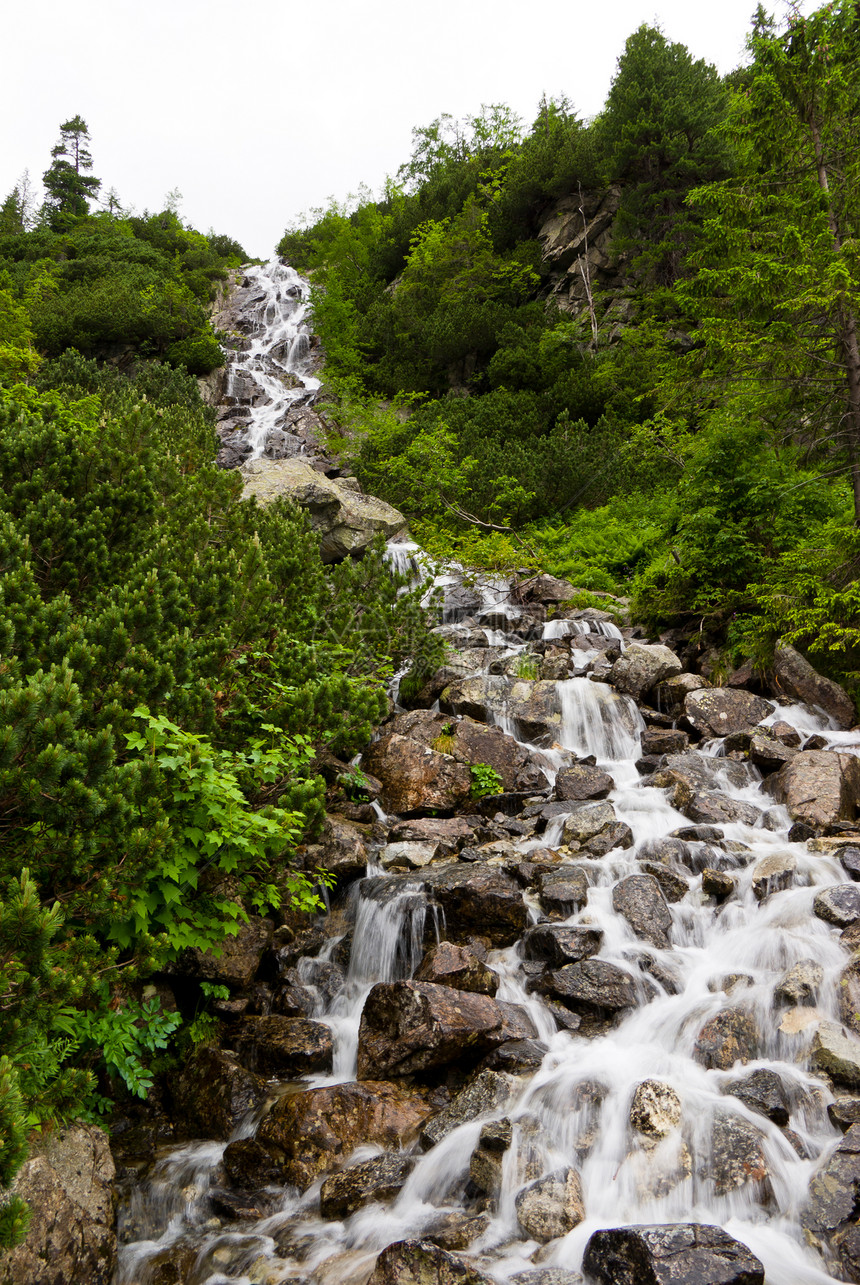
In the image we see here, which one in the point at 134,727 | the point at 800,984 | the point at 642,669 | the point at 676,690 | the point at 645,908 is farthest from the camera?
the point at 642,669

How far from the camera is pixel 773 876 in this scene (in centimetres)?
659

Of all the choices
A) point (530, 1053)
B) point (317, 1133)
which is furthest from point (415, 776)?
point (317, 1133)

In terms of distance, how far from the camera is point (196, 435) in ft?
39.7

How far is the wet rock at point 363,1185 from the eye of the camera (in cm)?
429

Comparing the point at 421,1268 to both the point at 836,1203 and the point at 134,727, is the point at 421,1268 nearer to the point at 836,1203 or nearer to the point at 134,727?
the point at 836,1203

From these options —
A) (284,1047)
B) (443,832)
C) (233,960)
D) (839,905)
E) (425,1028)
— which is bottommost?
(284,1047)

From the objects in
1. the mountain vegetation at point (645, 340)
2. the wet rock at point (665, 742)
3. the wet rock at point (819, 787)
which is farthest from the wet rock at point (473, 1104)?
the mountain vegetation at point (645, 340)

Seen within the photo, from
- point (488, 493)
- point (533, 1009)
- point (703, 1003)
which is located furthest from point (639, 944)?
point (488, 493)

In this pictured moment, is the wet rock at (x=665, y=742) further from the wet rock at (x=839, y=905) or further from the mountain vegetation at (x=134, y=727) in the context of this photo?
the mountain vegetation at (x=134, y=727)

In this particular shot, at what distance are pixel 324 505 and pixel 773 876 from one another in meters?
12.4

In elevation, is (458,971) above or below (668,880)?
below

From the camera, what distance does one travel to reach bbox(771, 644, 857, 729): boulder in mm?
10070

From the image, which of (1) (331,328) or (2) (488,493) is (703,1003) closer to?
(2) (488,493)

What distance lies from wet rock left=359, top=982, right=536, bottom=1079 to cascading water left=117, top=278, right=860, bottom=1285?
0.33m
